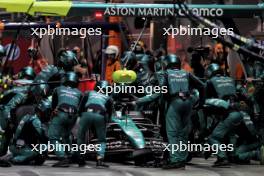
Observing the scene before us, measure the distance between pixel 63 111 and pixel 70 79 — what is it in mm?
603

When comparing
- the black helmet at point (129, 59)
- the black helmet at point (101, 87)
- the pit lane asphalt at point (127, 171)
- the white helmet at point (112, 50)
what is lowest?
the pit lane asphalt at point (127, 171)

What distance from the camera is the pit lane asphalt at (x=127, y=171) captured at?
1270 centimetres

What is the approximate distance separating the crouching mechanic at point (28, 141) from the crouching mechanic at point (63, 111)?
348 mm

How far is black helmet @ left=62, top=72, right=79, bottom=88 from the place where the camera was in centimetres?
1395

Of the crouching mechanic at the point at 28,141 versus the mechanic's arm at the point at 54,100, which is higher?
the mechanic's arm at the point at 54,100

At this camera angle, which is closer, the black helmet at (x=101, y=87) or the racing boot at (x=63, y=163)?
the racing boot at (x=63, y=163)

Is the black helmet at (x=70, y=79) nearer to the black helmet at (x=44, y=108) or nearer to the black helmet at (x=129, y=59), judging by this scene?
the black helmet at (x=44, y=108)

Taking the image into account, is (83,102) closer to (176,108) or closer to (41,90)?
(41,90)

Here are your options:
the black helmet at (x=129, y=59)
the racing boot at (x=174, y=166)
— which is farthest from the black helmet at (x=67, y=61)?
the racing boot at (x=174, y=166)

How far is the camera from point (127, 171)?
13.2 metres

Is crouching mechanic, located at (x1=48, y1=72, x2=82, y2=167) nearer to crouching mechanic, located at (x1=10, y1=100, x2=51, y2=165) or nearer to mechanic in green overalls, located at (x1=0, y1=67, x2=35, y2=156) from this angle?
crouching mechanic, located at (x1=10, y1=100, x2=51, y2=165)

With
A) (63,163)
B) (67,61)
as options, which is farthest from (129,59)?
(63,163)

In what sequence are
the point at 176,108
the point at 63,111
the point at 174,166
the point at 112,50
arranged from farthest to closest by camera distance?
the point at 112,50
the point at 63,111
the point at 176,108
the point at 174,166

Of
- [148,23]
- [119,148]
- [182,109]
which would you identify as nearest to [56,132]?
[119,148]
